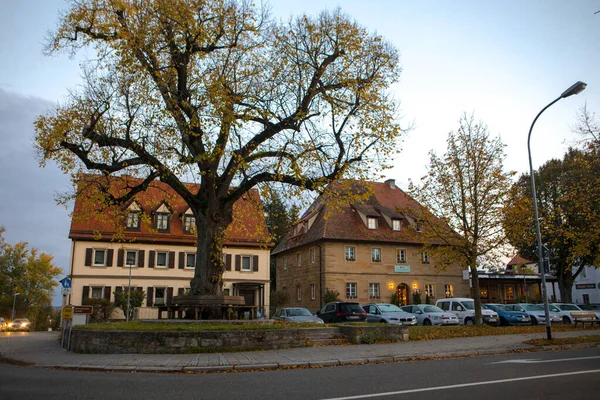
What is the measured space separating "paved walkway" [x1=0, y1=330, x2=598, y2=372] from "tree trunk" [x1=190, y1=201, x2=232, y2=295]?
4903 millimetres

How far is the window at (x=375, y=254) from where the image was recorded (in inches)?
1751

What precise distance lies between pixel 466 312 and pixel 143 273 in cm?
2631

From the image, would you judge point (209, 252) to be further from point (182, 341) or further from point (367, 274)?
point (367, 274)

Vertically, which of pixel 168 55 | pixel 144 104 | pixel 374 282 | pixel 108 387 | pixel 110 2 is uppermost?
pixel 110 2

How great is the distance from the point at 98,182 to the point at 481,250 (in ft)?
64.1

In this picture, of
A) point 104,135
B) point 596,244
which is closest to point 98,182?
point 104,135

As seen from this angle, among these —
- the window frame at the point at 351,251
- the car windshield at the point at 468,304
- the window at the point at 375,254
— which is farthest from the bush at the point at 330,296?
the car windshield at the point at 468,304

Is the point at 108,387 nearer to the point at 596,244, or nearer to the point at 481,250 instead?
the point at 481,250

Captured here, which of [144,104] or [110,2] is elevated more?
[110,2]

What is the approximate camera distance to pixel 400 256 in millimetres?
45562

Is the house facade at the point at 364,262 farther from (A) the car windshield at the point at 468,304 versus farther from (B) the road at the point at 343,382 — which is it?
(B) the road at the point at 343,382

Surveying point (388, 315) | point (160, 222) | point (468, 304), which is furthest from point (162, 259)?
point (468, 304)

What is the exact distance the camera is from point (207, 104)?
18141 mm

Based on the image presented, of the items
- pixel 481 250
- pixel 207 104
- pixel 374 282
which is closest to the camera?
pixel 207 104
